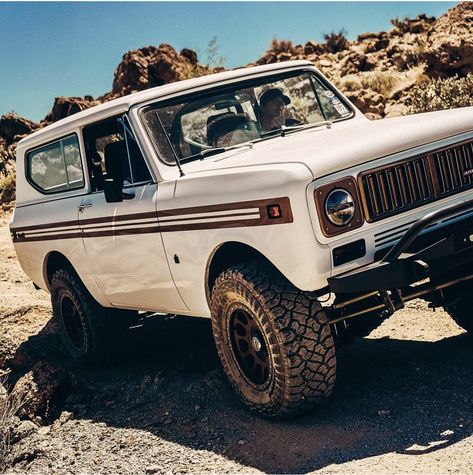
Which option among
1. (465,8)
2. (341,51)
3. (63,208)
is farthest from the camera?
(341,51)

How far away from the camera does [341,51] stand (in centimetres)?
2320

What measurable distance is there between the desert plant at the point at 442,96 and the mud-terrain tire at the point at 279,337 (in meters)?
8.42

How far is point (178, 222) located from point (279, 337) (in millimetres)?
999

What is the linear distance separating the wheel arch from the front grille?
717 millimetres

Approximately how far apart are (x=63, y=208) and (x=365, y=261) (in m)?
2.91

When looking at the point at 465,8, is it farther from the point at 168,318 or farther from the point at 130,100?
the point at 130,100

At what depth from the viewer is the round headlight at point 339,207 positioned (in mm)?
4227

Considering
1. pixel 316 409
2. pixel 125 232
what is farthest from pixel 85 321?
pixel 316 409

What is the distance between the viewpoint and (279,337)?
441 centimetres

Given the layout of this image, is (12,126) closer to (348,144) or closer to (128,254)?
(128,254)

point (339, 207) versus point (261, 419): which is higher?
point (339, 207)

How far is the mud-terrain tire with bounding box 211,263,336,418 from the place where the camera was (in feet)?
14.5

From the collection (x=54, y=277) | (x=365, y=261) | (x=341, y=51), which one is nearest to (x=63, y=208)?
(x=54, y=277)

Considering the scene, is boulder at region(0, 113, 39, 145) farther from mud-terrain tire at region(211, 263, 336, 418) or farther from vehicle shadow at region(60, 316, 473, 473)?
mud-terrain tire at region(211, 263, 336, 418)
